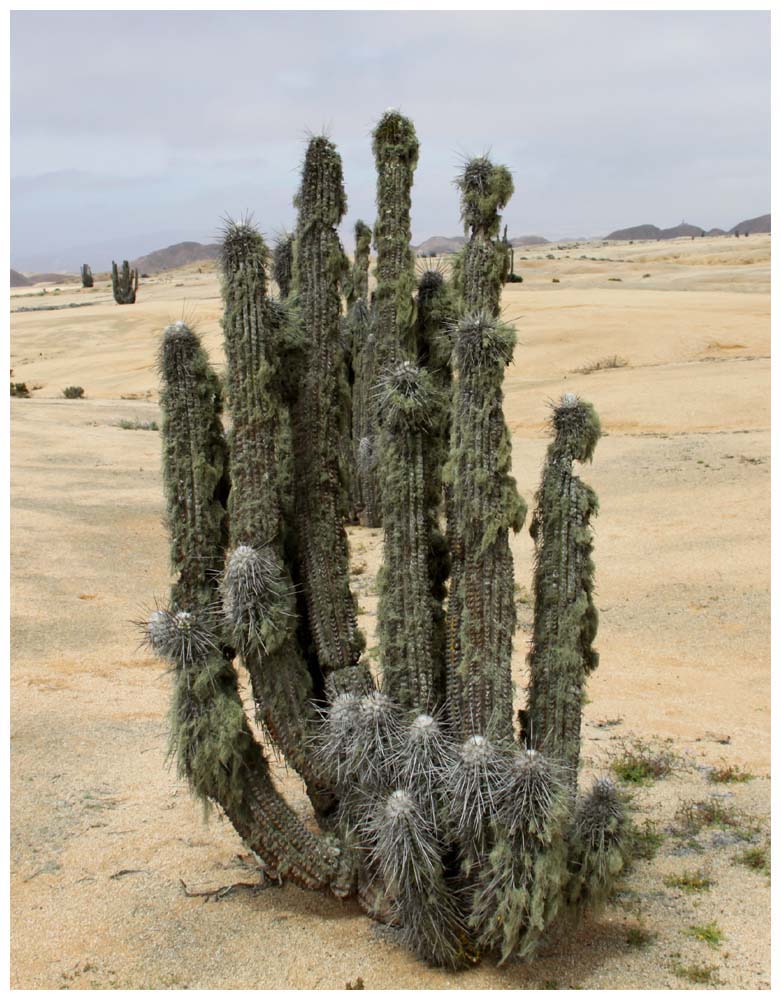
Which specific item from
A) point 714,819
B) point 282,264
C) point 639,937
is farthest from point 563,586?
point 282,264

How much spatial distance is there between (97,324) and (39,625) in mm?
37094

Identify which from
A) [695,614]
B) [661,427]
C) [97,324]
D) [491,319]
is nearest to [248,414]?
[491,319]

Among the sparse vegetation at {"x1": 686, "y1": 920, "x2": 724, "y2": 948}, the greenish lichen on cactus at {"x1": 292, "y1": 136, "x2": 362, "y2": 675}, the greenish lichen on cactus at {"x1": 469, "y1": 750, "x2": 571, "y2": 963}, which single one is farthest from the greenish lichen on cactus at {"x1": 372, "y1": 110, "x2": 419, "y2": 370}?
the sparse vegetation at {"x1": 686, "y1": 920, "x2": 724, "y2": 948}

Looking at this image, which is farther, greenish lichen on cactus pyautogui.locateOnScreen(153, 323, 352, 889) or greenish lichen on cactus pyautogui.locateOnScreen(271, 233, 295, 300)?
greenish lichen on cactus pyautogui.locateOnScreen(271, 233, 295, 300)

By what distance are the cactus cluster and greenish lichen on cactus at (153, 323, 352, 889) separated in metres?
0.01

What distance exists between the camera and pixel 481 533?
6035 millimetres

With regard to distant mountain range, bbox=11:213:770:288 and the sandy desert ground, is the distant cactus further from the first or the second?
distant mountain range, bbox=11:213:770:288

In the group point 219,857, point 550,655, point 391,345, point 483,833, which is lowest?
point 219,857

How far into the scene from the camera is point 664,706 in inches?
400

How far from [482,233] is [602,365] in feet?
80.9

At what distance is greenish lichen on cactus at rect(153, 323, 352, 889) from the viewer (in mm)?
6320

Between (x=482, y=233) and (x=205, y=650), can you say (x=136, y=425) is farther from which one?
(x=482, y=233)

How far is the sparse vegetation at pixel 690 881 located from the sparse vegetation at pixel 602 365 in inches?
934

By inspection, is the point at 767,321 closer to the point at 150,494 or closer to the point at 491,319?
the point at 150,494
